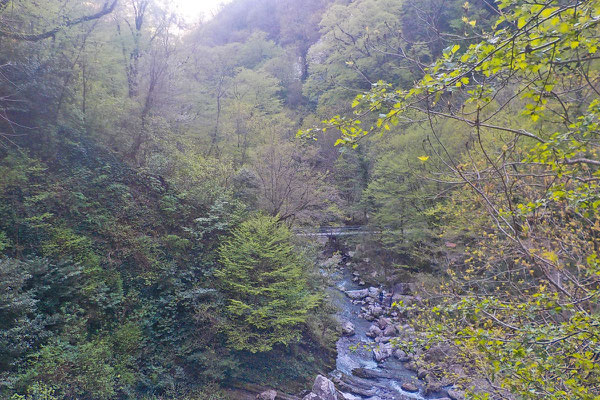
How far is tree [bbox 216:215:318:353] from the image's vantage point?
9.27 metres

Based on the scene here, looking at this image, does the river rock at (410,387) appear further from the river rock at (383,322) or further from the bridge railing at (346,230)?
the bridge railing at (346,230)

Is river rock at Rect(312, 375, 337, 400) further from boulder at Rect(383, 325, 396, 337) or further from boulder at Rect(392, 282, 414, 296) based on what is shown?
boulder at Rect(392, 282, 414, 296)

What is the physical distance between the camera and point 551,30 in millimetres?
1958

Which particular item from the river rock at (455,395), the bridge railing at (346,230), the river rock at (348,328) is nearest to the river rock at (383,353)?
the river rock at (348,328)

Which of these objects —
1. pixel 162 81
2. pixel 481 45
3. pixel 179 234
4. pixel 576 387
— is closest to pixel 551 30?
pixel 481 45

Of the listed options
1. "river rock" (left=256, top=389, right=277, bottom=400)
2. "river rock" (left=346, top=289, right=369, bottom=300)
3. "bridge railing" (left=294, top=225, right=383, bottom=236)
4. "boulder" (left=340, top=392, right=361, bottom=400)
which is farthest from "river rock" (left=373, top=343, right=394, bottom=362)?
"bridge railing" (left=294, top=225, right=383, bottom=236)

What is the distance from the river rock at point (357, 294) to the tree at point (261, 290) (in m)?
6.25

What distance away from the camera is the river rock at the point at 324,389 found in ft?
29.5

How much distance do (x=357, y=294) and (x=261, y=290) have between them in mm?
8165

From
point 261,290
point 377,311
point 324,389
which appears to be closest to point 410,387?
point 324,389

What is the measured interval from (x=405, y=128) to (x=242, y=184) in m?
10.4

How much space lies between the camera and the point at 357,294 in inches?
641

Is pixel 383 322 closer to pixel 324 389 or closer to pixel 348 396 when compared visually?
pixel 348 396

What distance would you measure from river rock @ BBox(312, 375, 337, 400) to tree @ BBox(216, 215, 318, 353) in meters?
1.30
